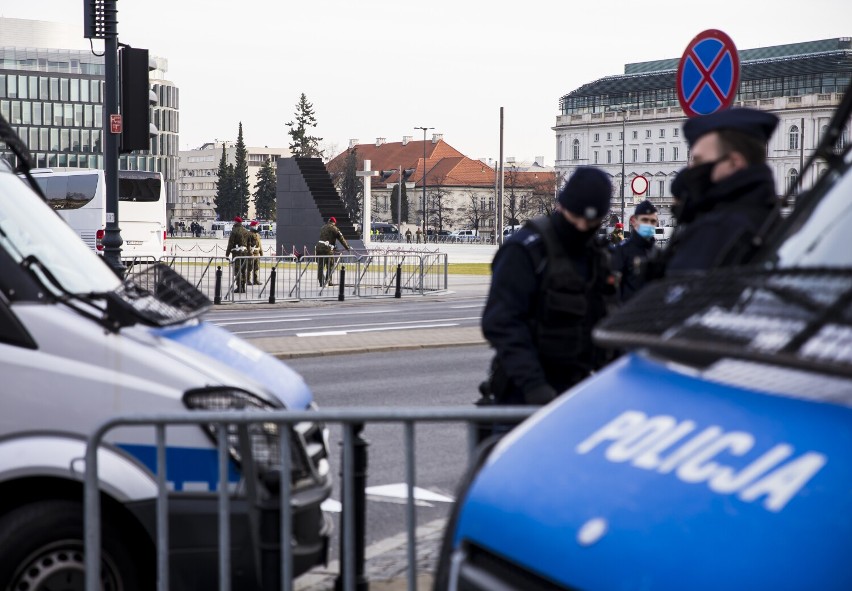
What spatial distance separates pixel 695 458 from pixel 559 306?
325cm

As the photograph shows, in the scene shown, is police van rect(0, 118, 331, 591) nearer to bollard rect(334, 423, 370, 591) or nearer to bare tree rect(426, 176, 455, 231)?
bollard rect(334, 423, 370, 591)

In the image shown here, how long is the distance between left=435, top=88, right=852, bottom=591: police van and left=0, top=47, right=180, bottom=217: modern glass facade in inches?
4344

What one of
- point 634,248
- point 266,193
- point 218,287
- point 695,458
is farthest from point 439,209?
point 695,458

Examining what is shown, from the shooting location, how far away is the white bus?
3728 centimetres

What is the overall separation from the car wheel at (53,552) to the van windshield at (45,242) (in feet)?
2.92

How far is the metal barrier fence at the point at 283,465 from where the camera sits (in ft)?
12.6

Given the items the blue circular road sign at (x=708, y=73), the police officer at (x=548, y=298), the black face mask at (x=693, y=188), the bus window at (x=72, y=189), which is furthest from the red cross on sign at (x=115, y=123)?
the bus window at (x=72, y=189)

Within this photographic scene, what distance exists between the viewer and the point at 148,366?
431cm

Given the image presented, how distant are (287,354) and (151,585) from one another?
10604mm

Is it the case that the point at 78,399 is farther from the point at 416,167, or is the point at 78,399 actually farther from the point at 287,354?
the point at 416,167

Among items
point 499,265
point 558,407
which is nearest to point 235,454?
point 499,265

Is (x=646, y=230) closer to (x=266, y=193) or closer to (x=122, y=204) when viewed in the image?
(x=122, y=204)

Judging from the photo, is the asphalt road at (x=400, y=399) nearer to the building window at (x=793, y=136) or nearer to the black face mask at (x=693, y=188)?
the black face mask at (x=693, y=188)

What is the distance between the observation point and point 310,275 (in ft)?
89.6
